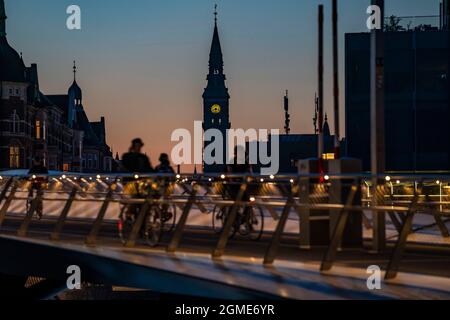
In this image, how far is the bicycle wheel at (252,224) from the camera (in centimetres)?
1576

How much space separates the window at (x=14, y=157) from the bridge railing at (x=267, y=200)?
8040cm

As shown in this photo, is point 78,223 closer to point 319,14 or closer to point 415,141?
point 319,14

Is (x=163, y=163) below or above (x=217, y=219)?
above

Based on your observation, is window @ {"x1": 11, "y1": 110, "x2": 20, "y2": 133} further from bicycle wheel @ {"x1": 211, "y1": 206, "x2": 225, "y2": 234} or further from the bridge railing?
bicycle wheel @ {"x1": 211, "y1": 206, "x2": 225, "y2": 234}

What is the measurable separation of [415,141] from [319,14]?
3938 centimetres

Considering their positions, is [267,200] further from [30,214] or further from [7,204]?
[7,204]

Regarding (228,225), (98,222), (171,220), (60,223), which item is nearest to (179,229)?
(171,220)

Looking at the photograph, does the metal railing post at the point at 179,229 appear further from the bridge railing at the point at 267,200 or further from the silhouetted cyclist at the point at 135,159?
the silhouetted cyclist at the point at 135,159

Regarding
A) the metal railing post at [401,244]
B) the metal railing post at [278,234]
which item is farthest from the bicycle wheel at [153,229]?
the metal railing post at [401,244]

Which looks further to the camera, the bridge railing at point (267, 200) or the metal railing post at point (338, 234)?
the bridge railing at point (267, 200)

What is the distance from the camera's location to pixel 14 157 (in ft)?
331

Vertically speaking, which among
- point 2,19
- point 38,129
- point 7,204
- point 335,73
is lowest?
point 7,204

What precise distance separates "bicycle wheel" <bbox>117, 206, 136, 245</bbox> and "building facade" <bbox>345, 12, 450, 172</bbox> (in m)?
46.5

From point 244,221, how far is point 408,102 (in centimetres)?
4907
